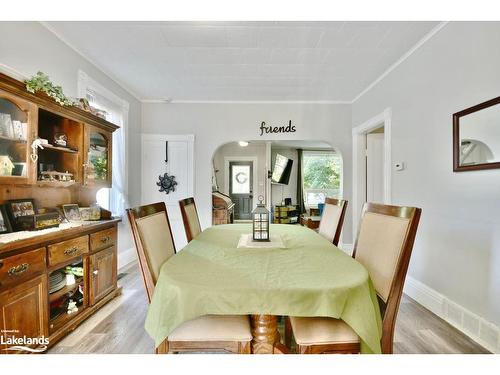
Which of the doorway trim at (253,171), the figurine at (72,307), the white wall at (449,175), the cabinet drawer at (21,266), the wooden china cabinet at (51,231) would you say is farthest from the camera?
the doorway trim at (253,171)

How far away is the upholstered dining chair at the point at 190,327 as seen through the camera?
1.25 meters

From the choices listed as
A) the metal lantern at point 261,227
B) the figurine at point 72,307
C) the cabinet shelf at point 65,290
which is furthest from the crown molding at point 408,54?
the figurine at point 72,307

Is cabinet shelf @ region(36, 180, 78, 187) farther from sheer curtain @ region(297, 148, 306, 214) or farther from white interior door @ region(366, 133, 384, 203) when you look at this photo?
sheer curtain @ region(297, 148, 306, 214)

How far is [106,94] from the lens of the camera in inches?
130

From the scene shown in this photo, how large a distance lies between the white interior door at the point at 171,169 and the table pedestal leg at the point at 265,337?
3.23 m

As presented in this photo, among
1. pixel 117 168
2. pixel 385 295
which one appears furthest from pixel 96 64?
pixel 385 295

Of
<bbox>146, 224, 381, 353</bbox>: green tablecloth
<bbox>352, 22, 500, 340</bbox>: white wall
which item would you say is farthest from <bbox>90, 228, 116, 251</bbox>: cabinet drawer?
<bbox>352, 22, 500, 340</bbox>: white wall

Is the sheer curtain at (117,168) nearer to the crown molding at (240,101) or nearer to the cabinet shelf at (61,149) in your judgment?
the crown molding at (240,101)

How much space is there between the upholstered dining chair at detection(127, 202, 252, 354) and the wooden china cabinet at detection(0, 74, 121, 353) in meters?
0.79

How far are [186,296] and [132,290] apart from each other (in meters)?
2.14

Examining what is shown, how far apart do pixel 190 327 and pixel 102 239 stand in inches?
61.6

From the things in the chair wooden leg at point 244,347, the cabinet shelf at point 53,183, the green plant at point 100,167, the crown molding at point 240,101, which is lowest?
the chair wooden leg at point 244,347

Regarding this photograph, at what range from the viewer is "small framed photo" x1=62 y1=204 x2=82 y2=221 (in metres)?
2.35

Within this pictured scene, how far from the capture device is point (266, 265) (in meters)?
1.35
